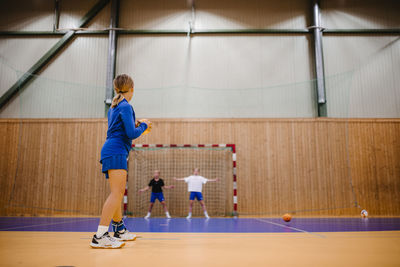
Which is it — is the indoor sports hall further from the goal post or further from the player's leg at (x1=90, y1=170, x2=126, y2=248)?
the player's leg at (x1=90, y1=170, x2=126, y2=248)

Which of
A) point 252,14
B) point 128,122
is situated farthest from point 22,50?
point 128,122

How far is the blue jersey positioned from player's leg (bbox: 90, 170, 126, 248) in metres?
0.20

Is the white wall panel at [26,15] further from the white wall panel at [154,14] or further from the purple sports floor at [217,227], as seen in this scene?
the purple sports floor at [217,227]

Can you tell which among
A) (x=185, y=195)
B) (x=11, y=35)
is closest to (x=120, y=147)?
(x=185, y=195)

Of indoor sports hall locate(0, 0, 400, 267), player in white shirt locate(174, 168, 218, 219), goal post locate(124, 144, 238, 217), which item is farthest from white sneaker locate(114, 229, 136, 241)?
goal post locate(124, 144, 238, 217)

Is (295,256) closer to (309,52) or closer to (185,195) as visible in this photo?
(185,195)

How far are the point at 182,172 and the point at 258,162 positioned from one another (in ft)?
8.33

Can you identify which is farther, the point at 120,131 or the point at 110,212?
the point at 120,131

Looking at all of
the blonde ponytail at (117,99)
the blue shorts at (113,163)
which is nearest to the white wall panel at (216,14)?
the blonde ponytail at (117,99)

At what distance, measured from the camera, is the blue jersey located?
8.30ft

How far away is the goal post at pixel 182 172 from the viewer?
8672 mm

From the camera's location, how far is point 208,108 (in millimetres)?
8625

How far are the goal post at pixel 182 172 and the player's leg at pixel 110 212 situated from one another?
246 inches

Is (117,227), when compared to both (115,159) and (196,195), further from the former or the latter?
(196,195)
